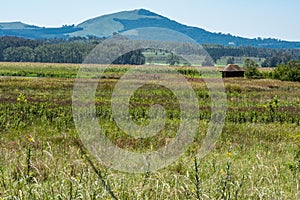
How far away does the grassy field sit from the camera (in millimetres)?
3982

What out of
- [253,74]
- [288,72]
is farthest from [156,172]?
[253,74]

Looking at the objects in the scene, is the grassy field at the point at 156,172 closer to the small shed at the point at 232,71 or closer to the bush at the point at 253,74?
the bush at the point at 253,74

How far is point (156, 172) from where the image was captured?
5.31 meters

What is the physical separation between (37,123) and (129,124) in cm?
292

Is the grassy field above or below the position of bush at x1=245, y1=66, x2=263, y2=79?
above

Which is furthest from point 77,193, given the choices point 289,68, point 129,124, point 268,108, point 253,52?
point 253,52

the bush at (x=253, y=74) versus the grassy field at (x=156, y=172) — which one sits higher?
the grassy field at (x=156, y=172)

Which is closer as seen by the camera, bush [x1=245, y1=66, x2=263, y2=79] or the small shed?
bush [x1=245, y1=66, x2=263, y2=79]

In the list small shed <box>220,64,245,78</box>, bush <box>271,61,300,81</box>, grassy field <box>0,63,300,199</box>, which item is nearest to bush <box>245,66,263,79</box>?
small shed <box>220,64,245,78</box>

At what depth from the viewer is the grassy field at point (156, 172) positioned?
3.98 m

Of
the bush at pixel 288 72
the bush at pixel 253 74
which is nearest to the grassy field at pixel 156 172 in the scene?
the bush at pixel 288 72

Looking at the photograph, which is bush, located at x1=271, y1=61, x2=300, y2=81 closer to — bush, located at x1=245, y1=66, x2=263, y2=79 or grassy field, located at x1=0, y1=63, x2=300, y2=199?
bush, located at x1=245, y1=66, x2=263, y2=79

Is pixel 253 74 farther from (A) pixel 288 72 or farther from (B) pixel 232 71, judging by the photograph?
(A) pixel 288 72

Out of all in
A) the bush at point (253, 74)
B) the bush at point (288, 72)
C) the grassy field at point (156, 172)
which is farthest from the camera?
the bush at point (253, 74)
